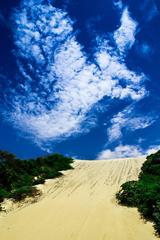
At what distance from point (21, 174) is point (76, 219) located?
31.3 ft

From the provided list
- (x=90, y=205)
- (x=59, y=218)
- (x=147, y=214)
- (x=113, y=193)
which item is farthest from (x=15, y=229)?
(x=113, y=193)

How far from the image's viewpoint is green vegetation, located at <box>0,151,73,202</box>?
50.7 ft

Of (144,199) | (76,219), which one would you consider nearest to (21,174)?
(76,219)

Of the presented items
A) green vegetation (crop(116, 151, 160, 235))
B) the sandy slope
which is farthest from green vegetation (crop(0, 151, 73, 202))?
green vegetation (crop(116, 151, 160, 235))

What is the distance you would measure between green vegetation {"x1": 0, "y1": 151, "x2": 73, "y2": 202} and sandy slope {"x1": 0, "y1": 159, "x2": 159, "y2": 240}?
1239 mm

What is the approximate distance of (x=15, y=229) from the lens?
1084 centimetres

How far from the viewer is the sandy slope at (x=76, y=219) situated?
9531 millimetres

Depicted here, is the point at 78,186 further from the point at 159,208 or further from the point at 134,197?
the point at 159,208

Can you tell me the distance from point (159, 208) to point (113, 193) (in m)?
5.62

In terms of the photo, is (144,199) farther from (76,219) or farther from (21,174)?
(21,174)

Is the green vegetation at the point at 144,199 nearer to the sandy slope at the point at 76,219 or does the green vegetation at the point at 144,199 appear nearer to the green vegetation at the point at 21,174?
the sandy slope at the point at 76,219

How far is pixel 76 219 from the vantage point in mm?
11148

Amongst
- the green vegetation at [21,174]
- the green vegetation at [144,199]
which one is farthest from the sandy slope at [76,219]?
the green vegetation at [21,174]

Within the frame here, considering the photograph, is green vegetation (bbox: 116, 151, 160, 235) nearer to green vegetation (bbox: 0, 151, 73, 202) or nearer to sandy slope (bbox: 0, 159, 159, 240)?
sandy slope (bbox: 0, 159, 159, 240)
